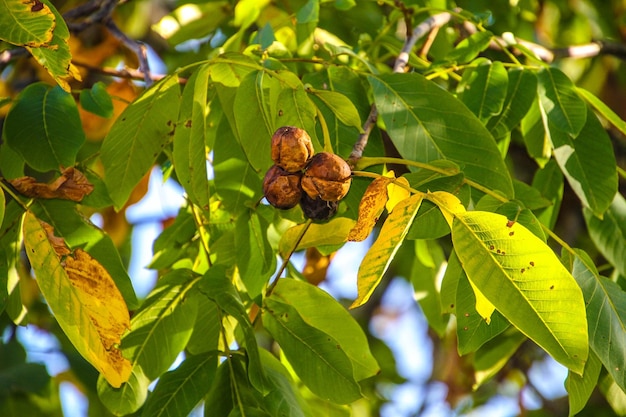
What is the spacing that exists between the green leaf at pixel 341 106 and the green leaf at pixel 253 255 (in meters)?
0.23

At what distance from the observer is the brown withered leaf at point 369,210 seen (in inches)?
40.9

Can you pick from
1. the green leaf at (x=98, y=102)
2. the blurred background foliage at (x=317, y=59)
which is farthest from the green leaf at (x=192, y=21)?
the green leaf at (x=98, y=102)

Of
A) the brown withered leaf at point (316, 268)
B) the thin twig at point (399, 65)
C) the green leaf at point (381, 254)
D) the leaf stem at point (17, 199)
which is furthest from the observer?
the brown withered leaf at point (316, 268)

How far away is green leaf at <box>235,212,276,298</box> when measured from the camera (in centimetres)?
136

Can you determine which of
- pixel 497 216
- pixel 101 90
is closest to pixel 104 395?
pixel 101 90

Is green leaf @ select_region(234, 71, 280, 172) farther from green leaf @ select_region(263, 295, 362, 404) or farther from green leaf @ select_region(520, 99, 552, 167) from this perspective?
green leaf @ select_region(520, 99, 552, 167)

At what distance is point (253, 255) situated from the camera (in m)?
1.37

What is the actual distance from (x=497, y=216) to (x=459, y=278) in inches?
9.4

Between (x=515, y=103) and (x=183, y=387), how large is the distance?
764 millimetres

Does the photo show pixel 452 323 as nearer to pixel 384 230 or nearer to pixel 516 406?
pixel 516 406

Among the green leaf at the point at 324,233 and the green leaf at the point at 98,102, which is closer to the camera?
the green leaf at the point at 324,233

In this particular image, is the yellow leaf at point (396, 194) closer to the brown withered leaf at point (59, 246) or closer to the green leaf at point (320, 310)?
the green leaf at point (320, 310)

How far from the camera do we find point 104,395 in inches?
53.4

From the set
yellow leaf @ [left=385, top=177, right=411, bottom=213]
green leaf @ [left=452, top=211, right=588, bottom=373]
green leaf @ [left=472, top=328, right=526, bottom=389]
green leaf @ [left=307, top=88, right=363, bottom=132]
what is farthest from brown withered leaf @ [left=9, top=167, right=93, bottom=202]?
green leaf @ [left=472, top=328, right=526, bottom=389]
